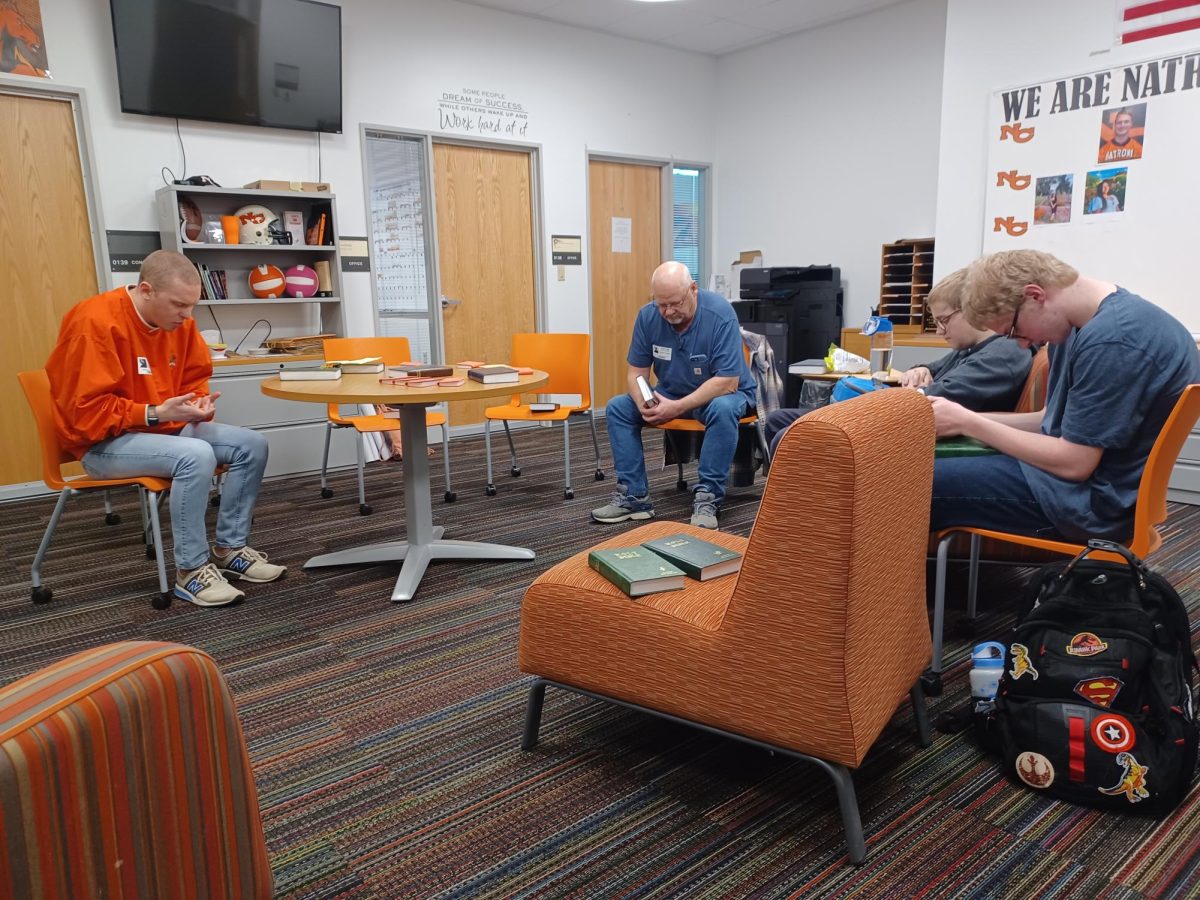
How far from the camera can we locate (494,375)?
118 inches

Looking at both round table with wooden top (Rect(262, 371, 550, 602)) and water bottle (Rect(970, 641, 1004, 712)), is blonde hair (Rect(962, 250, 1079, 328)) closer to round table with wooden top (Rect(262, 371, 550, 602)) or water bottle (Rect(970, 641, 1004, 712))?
water bottle (Rect(970, 641, 1004, 712))

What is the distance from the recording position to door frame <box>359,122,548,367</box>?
5422 mm

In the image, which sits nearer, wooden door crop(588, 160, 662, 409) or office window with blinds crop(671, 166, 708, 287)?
wooden door crop(588, 160, 662, 409)

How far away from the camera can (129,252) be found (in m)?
4.50

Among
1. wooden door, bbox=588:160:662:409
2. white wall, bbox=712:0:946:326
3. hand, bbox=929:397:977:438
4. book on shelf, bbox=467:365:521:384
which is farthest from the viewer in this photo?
wooden door, bbox=588:160:662:409

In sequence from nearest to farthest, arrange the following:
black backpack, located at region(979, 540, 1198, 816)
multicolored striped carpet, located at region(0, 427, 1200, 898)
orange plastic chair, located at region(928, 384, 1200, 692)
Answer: multicolored striped carpet, located at region(0, 427, 1200, 898), black backpack, located at region(979, 540, 1198, 816), orange plastic chair, located at region(928, 384, 1200, 692)

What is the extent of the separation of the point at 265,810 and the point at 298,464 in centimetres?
333

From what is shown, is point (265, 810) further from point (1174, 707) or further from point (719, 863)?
point (1174, 707)

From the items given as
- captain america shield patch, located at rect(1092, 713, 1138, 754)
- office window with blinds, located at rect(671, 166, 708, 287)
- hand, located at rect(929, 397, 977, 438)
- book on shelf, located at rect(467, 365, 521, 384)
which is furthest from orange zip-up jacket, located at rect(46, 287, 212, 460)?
office window with blinds, located at rect(671, 166, 708, 287)

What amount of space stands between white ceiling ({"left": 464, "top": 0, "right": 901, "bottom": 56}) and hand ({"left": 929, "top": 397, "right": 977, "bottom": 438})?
15.3 ft

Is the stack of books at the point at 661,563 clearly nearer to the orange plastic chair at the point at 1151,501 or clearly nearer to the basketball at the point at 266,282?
the orange plastic chair at the point at 1151,501

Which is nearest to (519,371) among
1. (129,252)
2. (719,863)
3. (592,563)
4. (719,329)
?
(719,329)

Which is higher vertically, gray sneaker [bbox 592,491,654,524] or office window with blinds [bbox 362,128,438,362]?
office window with blinds [bbox 362,128,438,362]

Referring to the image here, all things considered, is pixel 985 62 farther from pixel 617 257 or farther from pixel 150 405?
pixel 150 405
